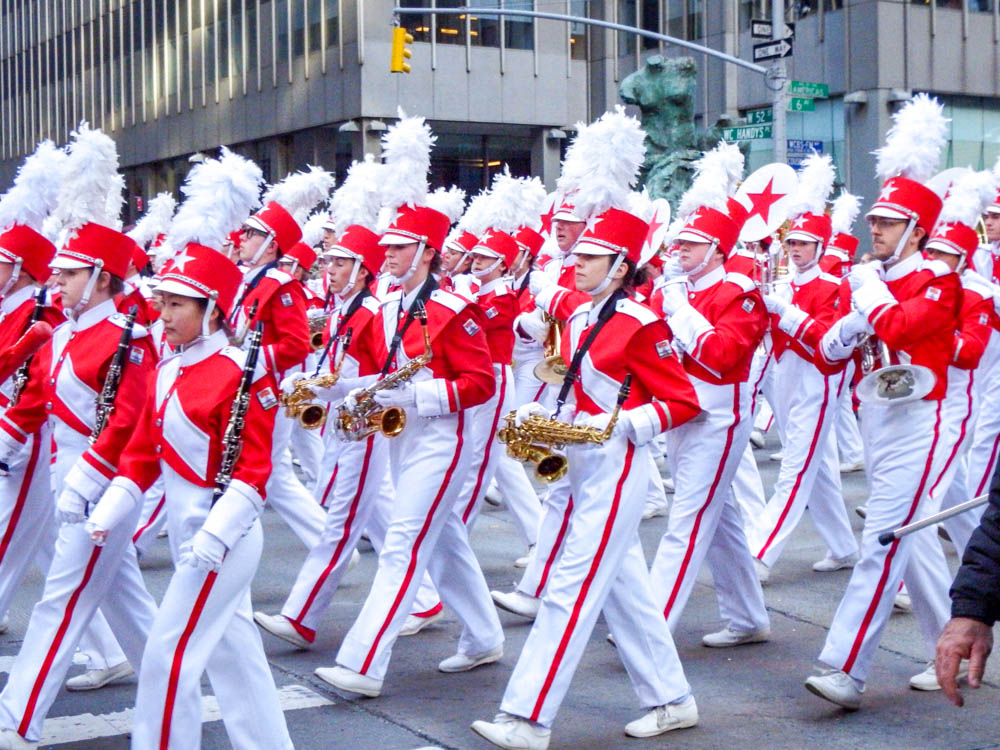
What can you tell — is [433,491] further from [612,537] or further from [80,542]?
[80,542]

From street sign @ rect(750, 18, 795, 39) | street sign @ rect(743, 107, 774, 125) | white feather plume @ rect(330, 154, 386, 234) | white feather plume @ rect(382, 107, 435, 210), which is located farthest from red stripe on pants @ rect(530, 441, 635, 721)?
street sign @ rect(750, 18, 795, 39)

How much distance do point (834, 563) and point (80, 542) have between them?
4857 millimetres

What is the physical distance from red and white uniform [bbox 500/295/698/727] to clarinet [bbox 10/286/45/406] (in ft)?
7.60

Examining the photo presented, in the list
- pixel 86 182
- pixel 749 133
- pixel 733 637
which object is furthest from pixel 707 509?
pixel 749 133

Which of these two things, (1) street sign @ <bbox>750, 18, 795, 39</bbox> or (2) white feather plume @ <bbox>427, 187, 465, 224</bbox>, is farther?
(1) street sign @ <bbox>750, 18, 795, 39</bbox>

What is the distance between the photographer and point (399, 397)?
6.50 meters

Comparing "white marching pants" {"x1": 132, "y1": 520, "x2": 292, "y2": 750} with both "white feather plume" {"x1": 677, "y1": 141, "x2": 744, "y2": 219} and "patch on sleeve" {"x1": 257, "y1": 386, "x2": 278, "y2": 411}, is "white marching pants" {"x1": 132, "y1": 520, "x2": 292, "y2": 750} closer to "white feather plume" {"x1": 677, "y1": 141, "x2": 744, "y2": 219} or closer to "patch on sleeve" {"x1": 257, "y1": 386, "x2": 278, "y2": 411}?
"patch on sleeve" {"x1": 257, "y1": 386, "x2": 278, "y2": 411}

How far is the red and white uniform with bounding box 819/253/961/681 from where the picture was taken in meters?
5.95

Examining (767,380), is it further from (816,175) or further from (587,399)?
(587,399)

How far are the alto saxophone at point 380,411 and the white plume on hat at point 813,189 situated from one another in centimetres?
366

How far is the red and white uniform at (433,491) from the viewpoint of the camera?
20.5 ft

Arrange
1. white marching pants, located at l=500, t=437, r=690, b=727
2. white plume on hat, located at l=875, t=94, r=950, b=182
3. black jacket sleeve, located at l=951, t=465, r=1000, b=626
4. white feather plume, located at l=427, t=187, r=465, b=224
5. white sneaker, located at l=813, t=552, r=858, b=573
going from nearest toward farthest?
black jacket sleeve, located at l=951, t=465, r=1000, b=626 < white marching pants, located at l=500, t=437, r=690, b=727 < white plume on hat, located at l=875, t=94, r=950, b=182 < white sneaker, located at l=813, t=552, r=858, b=573 < white feather plume, located at l=427, t=187, r=465, b=224

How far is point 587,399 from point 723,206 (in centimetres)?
221

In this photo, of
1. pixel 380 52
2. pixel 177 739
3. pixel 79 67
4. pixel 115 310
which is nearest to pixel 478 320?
pixel 115 310
